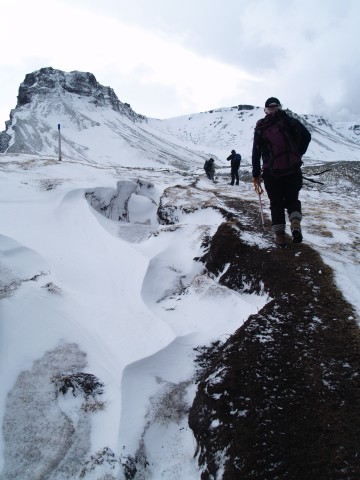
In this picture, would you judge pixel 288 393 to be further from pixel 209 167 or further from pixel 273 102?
pixel 209 167

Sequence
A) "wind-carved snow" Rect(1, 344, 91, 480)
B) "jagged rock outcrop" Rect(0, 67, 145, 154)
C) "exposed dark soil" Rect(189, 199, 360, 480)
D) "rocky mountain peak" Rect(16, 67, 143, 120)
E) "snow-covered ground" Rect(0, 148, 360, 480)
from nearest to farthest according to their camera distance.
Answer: "exposed dark soil" Rect(189, 199, 360, 480), "wind-carved snow" Rect(1, 344, 91, 480), "snow-covered ground" Rect(0, 148, 360, 480), "jagged rock outcrop" Rect(0, 67, 145, 154), "rocky mountain peak" Rect(16, 67, 143, 120)

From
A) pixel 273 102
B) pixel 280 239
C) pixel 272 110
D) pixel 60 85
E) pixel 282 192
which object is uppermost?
pixel 60 85

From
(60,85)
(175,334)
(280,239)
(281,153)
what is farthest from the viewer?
(60,85)

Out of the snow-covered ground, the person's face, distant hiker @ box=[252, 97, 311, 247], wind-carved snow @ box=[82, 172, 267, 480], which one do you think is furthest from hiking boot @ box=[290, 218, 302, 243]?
the person's face

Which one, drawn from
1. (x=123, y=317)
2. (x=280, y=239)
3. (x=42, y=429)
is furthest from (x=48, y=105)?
(x=42, y=429)

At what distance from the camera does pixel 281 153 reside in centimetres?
548

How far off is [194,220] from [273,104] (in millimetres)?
4661

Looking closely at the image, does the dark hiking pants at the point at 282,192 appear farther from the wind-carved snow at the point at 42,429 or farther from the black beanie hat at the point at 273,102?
the wind-carved snow at the point at 42,429

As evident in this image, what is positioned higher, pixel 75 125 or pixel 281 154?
pixel 75 125

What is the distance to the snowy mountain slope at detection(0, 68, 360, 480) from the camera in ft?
12.1

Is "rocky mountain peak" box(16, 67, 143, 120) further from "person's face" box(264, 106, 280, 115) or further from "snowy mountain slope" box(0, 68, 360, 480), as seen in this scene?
"person's face" box(264, 106, 280, 115)

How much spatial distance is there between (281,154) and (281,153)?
1cm

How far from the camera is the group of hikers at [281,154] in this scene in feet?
17.9

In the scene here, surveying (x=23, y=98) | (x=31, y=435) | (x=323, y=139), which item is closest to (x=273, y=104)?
(x=31, y=435)
